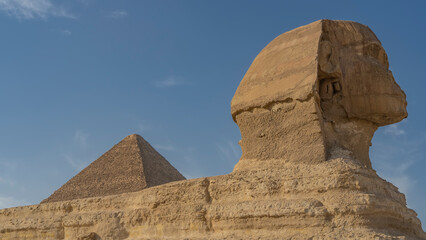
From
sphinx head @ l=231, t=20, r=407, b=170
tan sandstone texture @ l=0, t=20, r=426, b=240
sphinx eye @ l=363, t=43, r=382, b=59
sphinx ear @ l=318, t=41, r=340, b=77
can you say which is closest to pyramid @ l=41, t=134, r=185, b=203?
tan sandstone texture @ l=0, t=20, r=426, b=240

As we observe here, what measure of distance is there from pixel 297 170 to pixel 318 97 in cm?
90

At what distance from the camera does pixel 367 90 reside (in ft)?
19.9

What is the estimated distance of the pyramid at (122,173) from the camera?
29188 mm

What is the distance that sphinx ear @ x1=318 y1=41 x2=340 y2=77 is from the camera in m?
5.91

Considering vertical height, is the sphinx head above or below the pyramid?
below

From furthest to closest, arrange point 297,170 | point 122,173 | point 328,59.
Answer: point 122,173, point 328,59, point 297,170

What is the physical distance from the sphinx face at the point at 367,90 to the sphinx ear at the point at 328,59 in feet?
0.42

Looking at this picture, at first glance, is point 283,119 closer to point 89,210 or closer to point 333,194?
point 333,194

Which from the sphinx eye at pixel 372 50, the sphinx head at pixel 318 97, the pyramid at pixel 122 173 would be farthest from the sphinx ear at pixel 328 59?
the pyramid at pixel 122 173

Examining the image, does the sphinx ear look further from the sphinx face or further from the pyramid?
the pyramid

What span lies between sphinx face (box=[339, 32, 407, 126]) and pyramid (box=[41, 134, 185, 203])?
74.9 ft

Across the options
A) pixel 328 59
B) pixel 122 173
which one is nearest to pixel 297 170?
pixel 328 59

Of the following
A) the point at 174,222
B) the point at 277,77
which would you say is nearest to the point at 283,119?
the point at 277,77

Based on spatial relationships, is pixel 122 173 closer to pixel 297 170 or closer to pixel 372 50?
pixel 372 50
